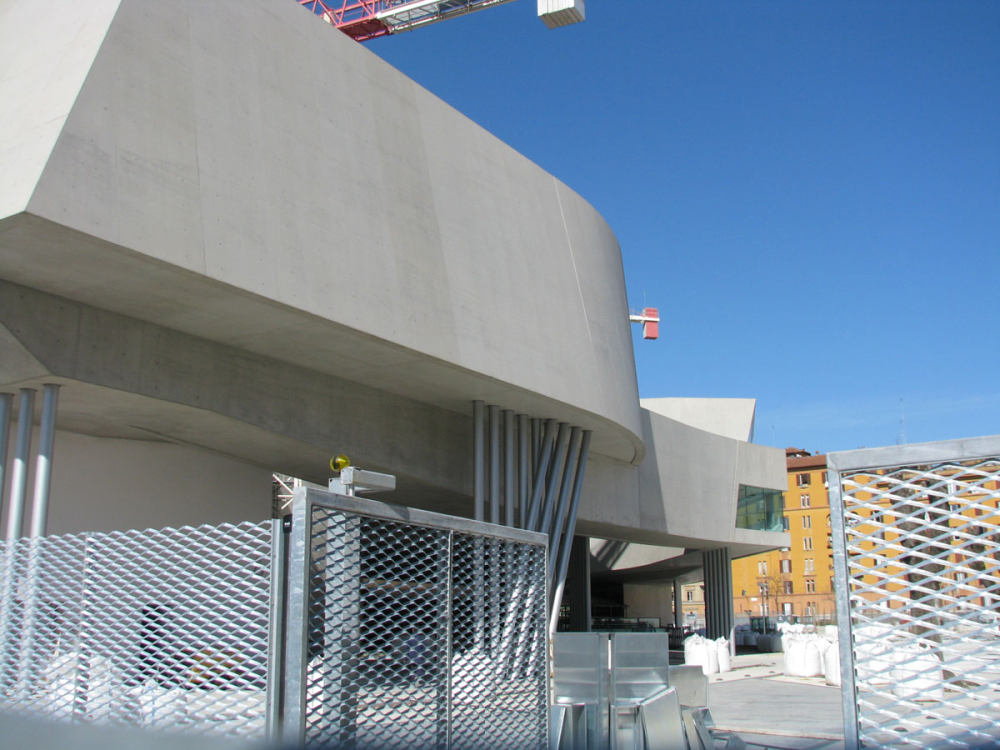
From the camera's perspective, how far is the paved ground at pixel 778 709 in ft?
43.6

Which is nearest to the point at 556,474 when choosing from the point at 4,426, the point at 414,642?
the point at 4,426

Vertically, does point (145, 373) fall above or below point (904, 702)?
above

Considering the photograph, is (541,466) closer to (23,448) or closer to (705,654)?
(23,448)

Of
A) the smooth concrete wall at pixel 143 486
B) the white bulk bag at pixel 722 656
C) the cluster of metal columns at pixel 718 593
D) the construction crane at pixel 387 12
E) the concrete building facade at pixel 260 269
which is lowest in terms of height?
the white bulk bag at pixel 722 656

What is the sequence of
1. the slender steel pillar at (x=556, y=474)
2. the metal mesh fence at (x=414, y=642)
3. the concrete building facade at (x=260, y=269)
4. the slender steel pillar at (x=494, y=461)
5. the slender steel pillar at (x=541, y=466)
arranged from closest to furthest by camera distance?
the metal mesh fence at (x=414, y=642)
the concrete building facade at (x=260, y=269)
the slender steel pillar at (x=494, y=461)
the slender steel pillar at (x=541, y=466)
the slender steel pillar at (x=556, y=474)

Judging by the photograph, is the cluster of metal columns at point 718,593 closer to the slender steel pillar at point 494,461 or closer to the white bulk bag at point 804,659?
the white bulk bag at point 804,659

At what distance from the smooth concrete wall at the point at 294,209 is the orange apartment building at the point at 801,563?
63079 millimetres

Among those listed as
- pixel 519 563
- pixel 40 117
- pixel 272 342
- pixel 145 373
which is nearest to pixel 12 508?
pixel 145 373

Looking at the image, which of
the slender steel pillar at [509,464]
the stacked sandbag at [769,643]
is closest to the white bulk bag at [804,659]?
the slender steel pillar at [509,464]

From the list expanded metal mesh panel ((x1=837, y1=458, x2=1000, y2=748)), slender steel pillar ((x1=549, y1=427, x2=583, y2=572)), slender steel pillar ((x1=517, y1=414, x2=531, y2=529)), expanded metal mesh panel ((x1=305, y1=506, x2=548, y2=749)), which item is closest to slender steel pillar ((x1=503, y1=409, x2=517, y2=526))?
slender steel pillar ((x1=517, y1=414, x2=531, y2=529))

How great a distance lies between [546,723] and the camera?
25.8 feet

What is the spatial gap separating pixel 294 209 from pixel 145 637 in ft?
25.2

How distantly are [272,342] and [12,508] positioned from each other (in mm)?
4407

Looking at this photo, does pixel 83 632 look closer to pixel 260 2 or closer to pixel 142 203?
pixel 142 203
